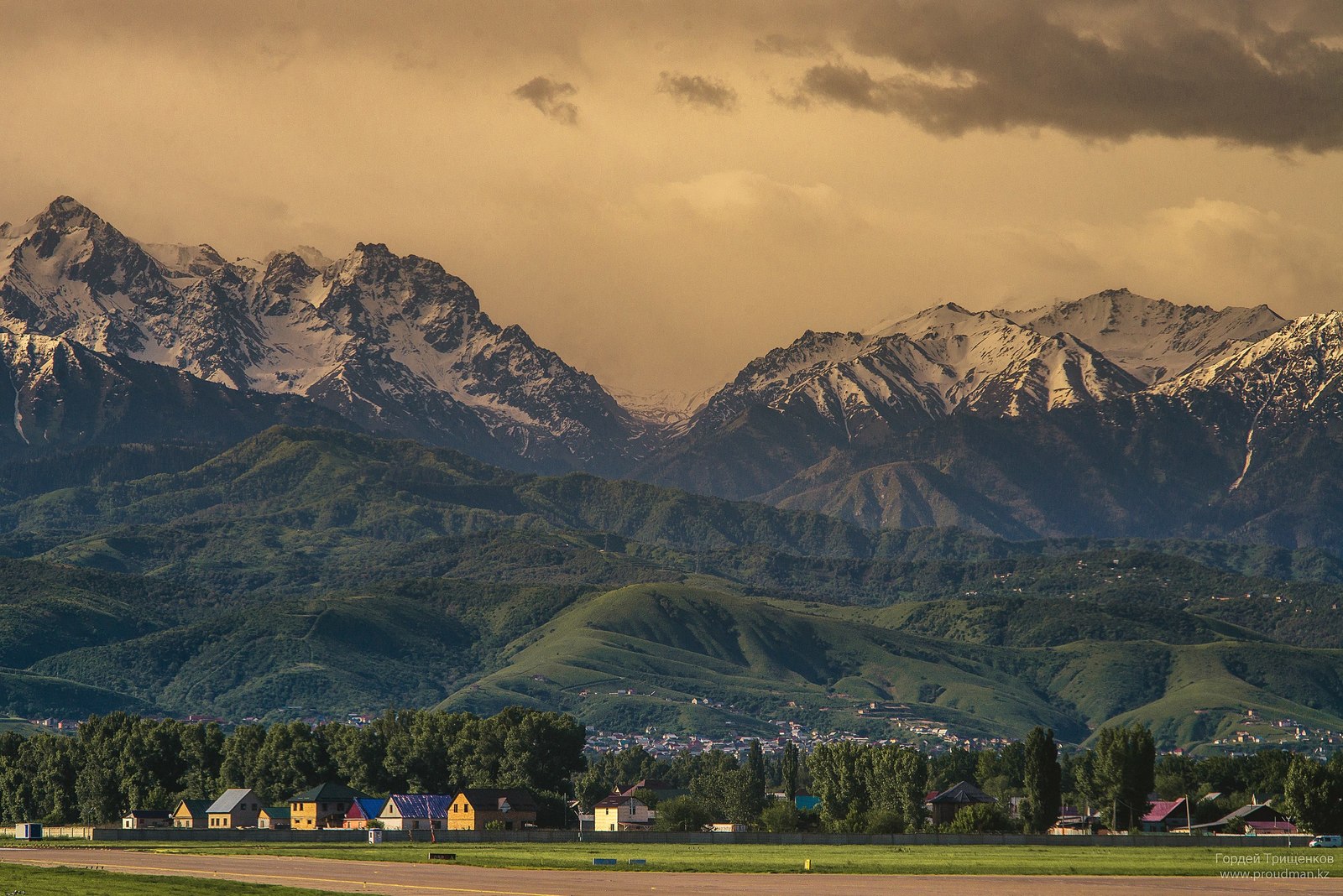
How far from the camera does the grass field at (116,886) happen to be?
11425 cm

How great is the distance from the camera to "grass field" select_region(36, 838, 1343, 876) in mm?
149875

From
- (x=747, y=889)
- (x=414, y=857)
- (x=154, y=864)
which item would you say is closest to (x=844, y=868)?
(x=747, y=889)

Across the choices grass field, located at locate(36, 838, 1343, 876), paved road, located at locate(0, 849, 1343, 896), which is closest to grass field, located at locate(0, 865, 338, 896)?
paved road, located at locate(0, 849, 1343, 896)

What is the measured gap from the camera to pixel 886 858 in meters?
171

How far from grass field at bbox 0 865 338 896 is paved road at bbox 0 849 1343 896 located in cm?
407

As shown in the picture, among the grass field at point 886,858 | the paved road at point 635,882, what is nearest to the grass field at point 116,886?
the paved road at point 635,882

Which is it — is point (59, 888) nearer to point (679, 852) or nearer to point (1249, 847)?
point (679, 852)

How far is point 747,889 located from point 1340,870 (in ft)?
142

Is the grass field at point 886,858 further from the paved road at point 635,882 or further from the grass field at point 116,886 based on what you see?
the grass field at point 116,886

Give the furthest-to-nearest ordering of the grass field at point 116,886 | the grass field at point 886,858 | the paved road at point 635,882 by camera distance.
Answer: the grass field at point 886,858
the paved road at point 635,882
the grass field at point 116,886

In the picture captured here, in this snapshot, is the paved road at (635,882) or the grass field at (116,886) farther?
the paved road at (635,882)

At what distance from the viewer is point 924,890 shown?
124m

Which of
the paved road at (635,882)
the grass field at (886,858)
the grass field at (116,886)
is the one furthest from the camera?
the grass field at (886,858)

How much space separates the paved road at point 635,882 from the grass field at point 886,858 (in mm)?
8439
